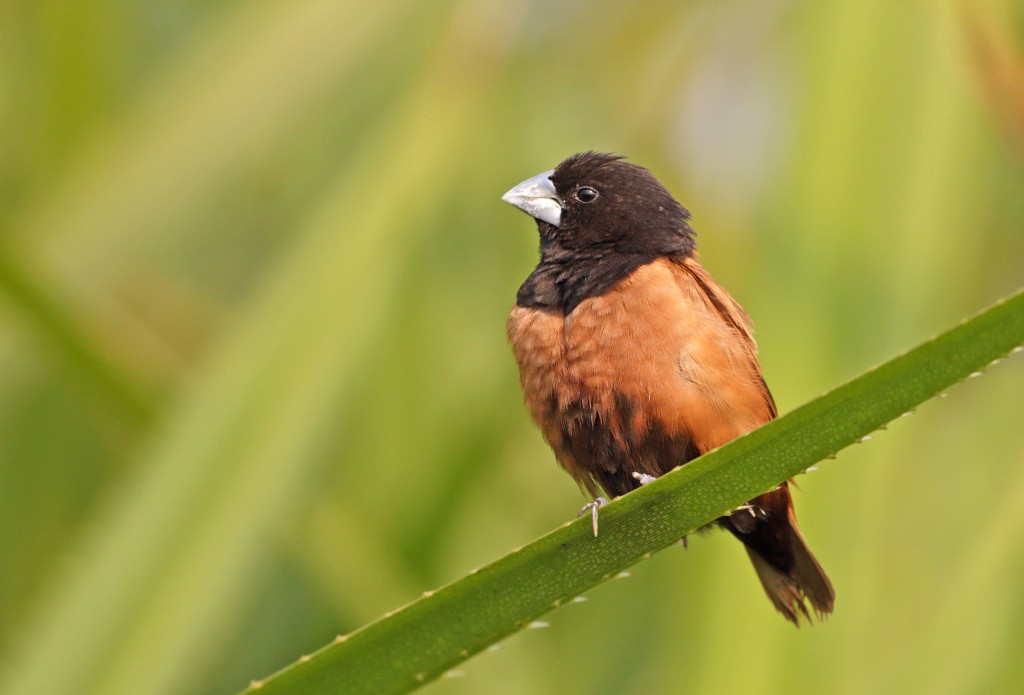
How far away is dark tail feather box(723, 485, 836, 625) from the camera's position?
2627mm

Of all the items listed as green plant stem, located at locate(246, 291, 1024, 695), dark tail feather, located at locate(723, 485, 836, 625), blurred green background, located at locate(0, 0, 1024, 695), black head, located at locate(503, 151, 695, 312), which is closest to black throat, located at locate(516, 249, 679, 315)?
black head, located at locate(503, 151, 695, 312)

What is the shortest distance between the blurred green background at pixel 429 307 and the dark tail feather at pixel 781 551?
17 cm

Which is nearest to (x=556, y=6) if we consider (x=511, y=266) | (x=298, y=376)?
(x=511, y=266)

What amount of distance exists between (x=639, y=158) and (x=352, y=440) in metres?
1.27

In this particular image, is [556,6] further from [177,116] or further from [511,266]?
[177,116]

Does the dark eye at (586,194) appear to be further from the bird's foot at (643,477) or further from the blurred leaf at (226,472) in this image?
the bird's foot at (643,477)

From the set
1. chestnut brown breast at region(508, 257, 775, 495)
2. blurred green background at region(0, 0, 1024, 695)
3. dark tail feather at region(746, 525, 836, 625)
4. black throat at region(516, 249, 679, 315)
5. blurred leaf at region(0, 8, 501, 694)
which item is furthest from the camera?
black throat at region(516, 249, 679, 315)

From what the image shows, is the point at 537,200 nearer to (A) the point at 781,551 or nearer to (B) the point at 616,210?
(B) the point at 616,210

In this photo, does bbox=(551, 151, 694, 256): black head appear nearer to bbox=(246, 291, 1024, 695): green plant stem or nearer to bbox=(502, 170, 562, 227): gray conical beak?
bbox=(502, 170, 562, 227): gray conical beak

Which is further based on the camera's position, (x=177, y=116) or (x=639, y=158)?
(x=639, y=158)

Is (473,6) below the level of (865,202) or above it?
above

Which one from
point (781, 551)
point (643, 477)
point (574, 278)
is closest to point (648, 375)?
point (643, 477)

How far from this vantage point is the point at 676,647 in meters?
2.65

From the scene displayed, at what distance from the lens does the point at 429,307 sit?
3.19 metres
